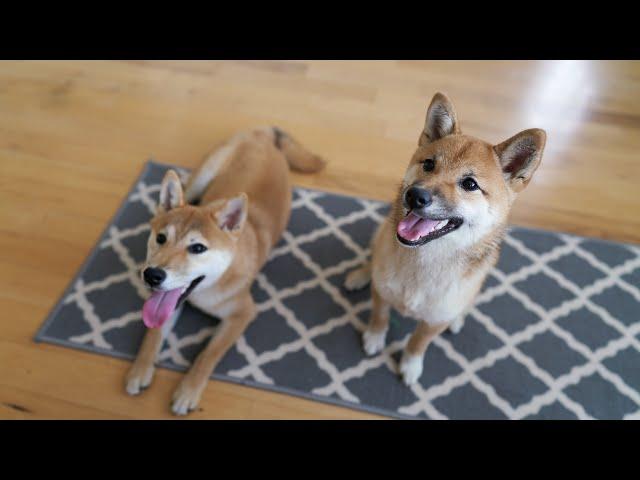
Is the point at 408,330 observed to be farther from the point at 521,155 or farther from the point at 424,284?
the point at 521,155

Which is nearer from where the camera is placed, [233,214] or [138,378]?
[233,214]

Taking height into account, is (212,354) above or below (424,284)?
below

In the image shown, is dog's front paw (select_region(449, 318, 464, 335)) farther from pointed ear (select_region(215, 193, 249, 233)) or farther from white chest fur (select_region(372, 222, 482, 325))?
pointed ear (select_region(215, 193, 249, 233))

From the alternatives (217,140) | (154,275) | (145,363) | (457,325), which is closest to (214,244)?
(154,275)

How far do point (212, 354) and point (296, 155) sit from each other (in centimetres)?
122

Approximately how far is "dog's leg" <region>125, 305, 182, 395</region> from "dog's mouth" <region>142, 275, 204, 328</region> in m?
0.24

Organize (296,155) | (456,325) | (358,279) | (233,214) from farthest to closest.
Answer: (296,155) → (358,279) → (456,325) → (233,214)

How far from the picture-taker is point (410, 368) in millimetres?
2045

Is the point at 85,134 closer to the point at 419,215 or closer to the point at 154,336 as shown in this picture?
the point at 154,336

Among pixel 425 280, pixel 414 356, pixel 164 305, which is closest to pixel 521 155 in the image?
pixel 425 280

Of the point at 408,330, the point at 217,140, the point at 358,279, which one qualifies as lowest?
the point at 408,330


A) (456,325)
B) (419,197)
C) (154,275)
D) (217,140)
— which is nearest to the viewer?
(419,197)
